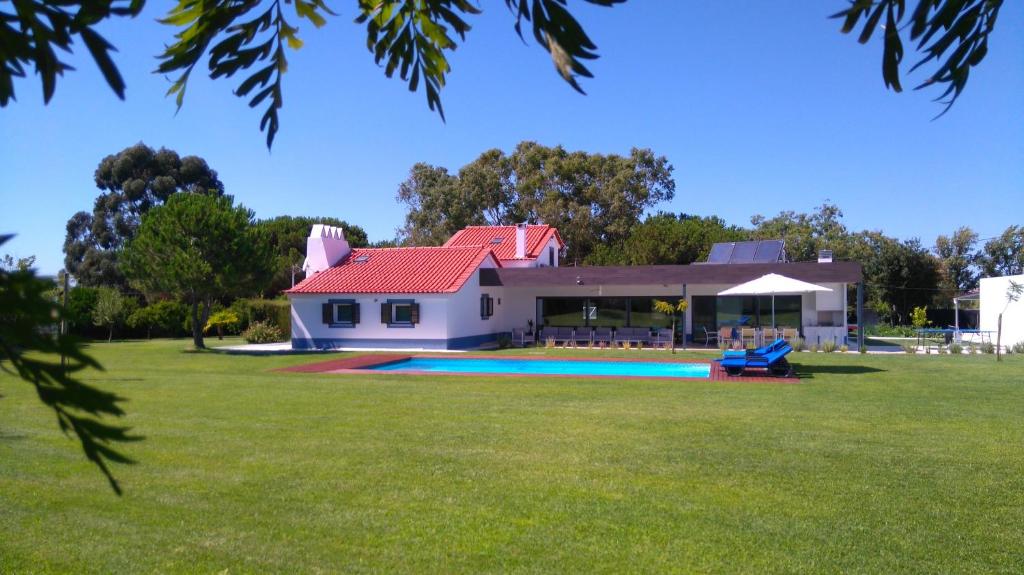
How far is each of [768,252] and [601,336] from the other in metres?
8.00

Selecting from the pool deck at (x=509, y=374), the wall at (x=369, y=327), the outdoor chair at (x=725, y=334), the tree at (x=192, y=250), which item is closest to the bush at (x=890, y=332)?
the outdoor chair at (x=725, y=334)

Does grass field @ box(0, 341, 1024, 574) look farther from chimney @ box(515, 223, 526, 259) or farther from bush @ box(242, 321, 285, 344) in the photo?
chimney @ box(515, 223, 526, 259)

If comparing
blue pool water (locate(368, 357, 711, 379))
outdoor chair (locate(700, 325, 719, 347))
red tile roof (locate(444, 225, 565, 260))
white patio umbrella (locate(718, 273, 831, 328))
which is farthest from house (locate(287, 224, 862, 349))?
blue pool water (locate(368, 357, 711, 379))

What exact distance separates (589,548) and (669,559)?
1.91ft

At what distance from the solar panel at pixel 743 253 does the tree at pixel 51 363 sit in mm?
31763

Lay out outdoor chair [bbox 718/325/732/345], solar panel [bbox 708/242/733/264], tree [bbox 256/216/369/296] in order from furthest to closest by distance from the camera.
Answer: tree [bbox 256/216/369/296], solar panel [bbox 708/242/733/264], outdoor chair [bbox 718/325/732/345]

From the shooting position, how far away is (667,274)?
28.6m

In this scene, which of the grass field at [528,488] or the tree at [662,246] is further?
the tree at [662,246]

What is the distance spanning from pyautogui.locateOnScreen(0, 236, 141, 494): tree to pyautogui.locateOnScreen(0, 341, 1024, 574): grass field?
1812 mm

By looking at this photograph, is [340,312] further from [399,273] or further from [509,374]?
[509,374]

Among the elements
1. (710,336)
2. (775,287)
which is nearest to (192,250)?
(710,336)

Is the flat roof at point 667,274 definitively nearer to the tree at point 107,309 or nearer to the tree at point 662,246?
the tree at point 662,246

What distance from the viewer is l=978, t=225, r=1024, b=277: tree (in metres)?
51.8

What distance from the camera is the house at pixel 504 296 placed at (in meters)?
28.5
